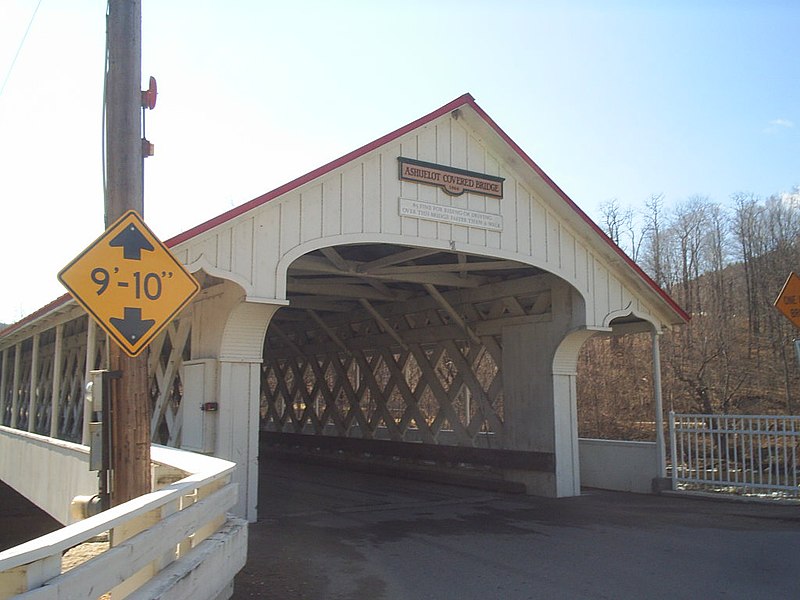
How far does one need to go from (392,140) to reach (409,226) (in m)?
1.18

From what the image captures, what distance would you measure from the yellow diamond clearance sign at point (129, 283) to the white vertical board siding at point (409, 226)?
2.90 meters

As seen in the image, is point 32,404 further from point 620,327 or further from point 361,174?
point 620,327

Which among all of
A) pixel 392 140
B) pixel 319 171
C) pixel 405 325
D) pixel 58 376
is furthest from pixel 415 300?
pixel 58 376

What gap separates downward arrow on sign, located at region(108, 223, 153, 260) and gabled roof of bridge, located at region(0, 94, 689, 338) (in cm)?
265

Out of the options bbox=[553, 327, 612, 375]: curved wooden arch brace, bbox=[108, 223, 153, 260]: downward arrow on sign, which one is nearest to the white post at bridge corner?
bbox=[553, 327, 612, 375]: curved wooden arch brace

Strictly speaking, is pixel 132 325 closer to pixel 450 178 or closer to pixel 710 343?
pixel 450 178

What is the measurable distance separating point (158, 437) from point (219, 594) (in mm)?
7099

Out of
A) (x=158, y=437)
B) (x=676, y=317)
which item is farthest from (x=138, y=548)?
(x=676, y=317)

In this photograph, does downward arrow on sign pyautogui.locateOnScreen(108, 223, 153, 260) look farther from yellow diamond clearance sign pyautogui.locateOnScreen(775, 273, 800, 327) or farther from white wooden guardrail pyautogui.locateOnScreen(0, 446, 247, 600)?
yellow diamond clearance sign pyautogui.locateOnScreen(775, 273, 800, 327)

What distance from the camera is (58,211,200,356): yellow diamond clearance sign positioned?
5570mm

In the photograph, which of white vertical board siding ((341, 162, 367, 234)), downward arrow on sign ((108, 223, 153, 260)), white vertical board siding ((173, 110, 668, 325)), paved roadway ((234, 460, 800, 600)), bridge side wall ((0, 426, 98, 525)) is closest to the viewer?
downward arrow on sign ((108, 223, 153, 260))

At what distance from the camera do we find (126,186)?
6.06m

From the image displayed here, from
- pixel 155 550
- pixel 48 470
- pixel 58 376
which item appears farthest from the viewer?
pixel 58 376

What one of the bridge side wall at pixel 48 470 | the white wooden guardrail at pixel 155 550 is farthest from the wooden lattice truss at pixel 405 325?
the white wooden guardrail at pixel 155 550
